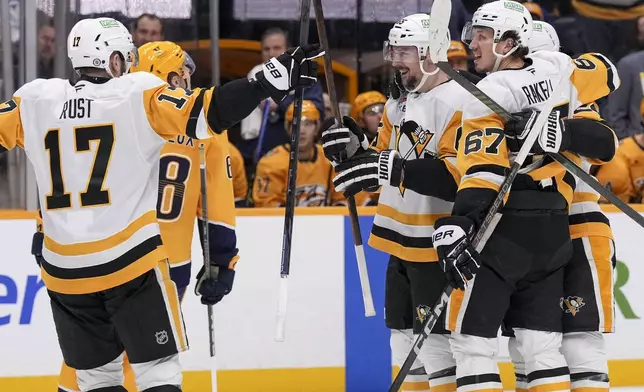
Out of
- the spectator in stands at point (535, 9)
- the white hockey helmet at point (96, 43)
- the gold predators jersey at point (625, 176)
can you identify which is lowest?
the gold predators jersey at point (625, 176)

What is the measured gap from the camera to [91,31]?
286 cm

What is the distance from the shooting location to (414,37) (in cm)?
322

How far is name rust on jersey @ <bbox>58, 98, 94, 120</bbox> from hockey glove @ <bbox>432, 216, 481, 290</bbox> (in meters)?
0.95

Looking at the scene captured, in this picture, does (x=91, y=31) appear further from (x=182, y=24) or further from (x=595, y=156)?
(x=182, y=24)

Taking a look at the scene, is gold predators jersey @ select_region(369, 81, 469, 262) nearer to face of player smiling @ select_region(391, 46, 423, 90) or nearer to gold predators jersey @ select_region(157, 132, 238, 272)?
face of player smiling @ select_region(391, 46, 423, 90)

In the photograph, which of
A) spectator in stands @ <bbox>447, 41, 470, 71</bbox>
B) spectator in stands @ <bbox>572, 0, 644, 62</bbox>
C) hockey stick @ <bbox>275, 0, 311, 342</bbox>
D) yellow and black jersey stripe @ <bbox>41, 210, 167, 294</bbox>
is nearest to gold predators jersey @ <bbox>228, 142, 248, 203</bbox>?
spectator in stands @ <bbox>447, 41, 470, 71</bbox>

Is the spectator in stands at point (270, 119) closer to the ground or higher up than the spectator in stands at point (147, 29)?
closer to the ground

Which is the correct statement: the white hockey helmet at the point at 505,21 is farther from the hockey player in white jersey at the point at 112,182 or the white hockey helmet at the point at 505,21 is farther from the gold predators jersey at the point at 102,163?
the gold predators jersey at the point at 102,163

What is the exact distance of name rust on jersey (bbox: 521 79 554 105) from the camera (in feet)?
9.68

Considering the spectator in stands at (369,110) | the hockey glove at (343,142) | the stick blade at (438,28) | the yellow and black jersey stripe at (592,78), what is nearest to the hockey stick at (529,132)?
the stick blade at (438,28)

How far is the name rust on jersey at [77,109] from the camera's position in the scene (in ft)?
9.11

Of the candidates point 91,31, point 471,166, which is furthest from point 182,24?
point 471,166

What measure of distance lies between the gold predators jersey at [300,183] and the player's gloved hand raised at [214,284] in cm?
121

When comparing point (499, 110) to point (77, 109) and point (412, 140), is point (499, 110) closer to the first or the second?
point (412, 140)
